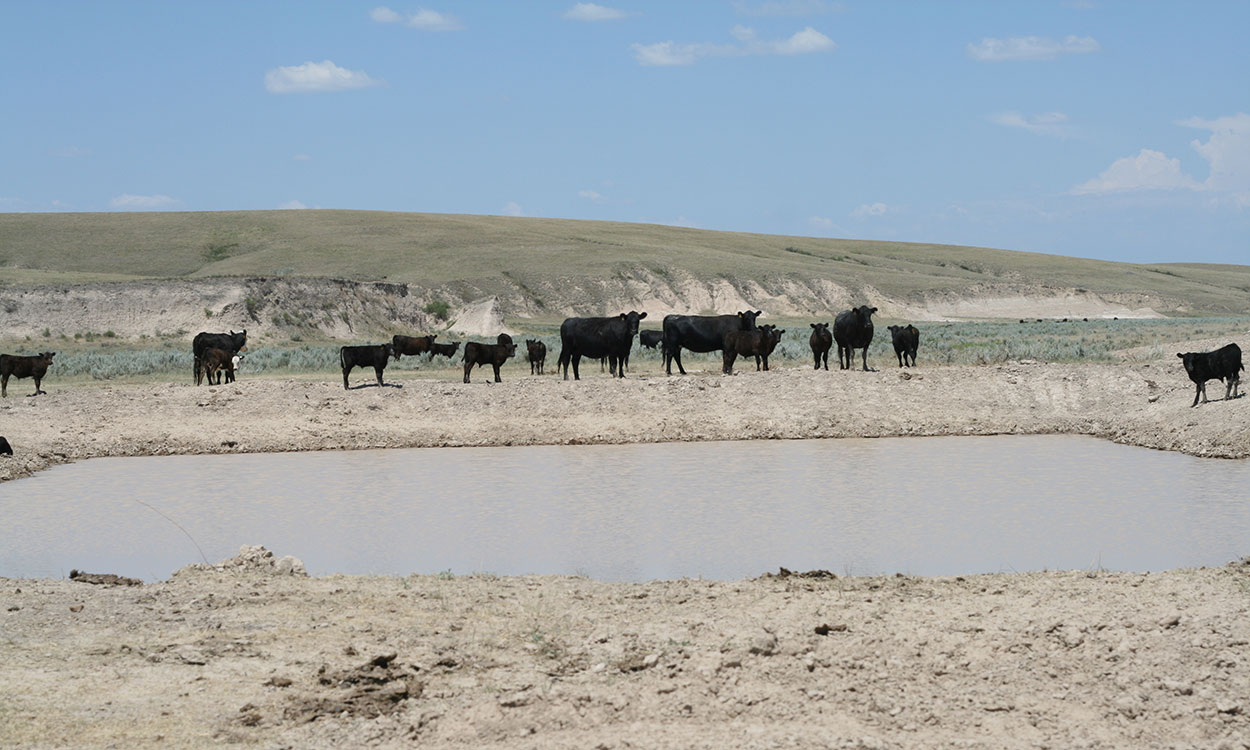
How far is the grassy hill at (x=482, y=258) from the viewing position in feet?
293

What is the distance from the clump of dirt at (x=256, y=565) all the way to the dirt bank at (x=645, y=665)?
1.12m

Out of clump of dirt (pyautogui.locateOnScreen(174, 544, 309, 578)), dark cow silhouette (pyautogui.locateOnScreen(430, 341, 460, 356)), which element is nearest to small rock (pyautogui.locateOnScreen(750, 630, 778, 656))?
clump of dirt (pyautogui.locateOnScreen(174, 544, 309, 578))

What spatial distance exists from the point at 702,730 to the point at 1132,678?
2.91 meters

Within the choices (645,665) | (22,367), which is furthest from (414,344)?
(645,665)

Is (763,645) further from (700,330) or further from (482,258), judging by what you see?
(482,258)

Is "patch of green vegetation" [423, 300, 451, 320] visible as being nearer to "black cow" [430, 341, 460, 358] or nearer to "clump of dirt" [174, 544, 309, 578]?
"black cow" [430, 341, 460, 358]

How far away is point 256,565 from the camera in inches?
494

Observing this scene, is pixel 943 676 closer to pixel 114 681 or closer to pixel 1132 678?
pixel 1132 678

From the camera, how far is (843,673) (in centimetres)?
833

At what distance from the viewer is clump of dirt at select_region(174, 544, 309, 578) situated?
40.7ft

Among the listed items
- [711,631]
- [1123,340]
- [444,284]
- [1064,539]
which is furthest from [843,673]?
[444,284]

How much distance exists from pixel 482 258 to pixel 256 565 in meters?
80.5

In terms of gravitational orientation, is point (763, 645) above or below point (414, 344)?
below

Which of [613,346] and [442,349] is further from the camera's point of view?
[442,349]
